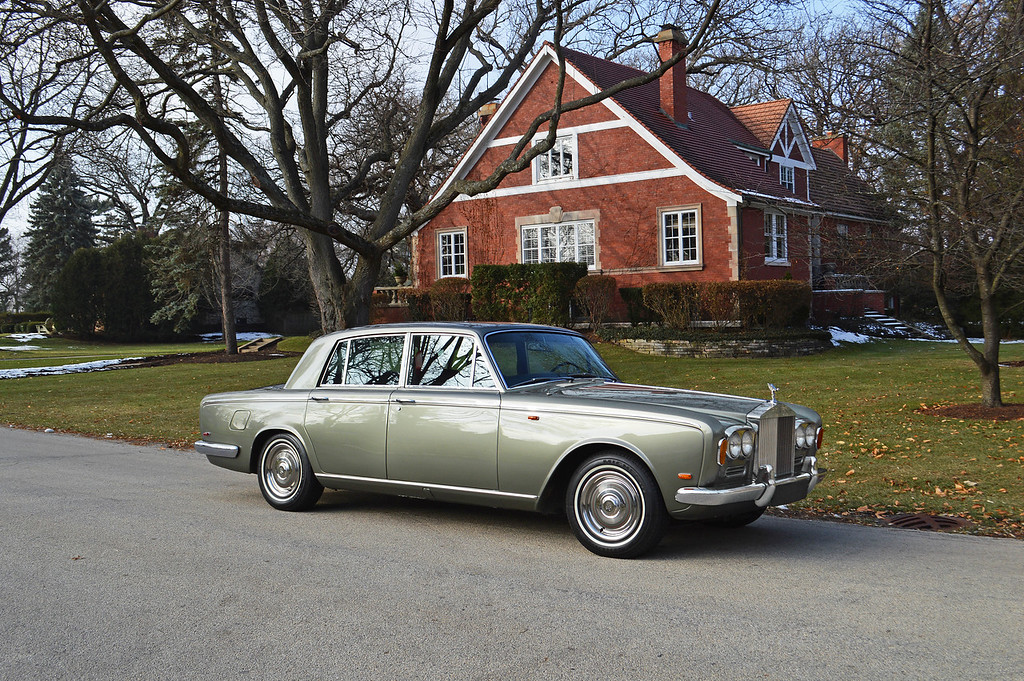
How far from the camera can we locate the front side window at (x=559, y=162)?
30.2 meters

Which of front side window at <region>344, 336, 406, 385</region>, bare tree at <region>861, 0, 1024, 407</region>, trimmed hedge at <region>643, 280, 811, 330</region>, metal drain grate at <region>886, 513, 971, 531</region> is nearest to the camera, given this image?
metal drain grate at <region>886, 513, 971, 531</region>

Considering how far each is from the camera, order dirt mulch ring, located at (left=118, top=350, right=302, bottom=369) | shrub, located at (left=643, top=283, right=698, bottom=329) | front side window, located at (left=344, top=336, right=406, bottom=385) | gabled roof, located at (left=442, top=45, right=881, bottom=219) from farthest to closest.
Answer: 1. dirt mulch ring, located at (left=118, top=350, right=302, bottom=369)
2. gabled roof, located at (left=442, top=45, right=881, bottom=219)
3. shrub, located at (left=643, top=283, right=698, bottom=329)
4. front side window, located at (left=344, top=336, right=406, bottom=385)

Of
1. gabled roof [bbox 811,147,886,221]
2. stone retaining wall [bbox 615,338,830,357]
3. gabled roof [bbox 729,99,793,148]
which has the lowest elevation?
stone retaining wall [bbox 615,338,830,357]

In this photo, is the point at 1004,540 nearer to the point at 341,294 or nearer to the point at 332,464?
the point at 332,464

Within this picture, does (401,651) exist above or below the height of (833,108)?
below

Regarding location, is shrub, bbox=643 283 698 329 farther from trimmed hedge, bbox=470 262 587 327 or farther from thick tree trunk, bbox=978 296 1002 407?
thick tree trunk, bbox=978 296 1002 407

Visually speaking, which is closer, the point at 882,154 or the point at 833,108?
the point at 833,108

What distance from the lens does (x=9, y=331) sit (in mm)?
60156

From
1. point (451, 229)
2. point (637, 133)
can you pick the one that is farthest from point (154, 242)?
point (637, 133)

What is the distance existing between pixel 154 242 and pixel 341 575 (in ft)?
117

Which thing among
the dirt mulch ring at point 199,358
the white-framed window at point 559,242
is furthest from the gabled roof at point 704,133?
the dirt mulch ring at point 199,358

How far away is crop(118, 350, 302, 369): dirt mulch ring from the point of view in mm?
31141

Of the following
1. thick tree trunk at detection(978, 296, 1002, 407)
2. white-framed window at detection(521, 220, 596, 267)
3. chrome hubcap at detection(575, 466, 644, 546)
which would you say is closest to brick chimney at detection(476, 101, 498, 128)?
white-framed window at detection(521, 220, 596, 267)

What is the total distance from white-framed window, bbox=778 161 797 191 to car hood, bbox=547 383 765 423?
2787cm
